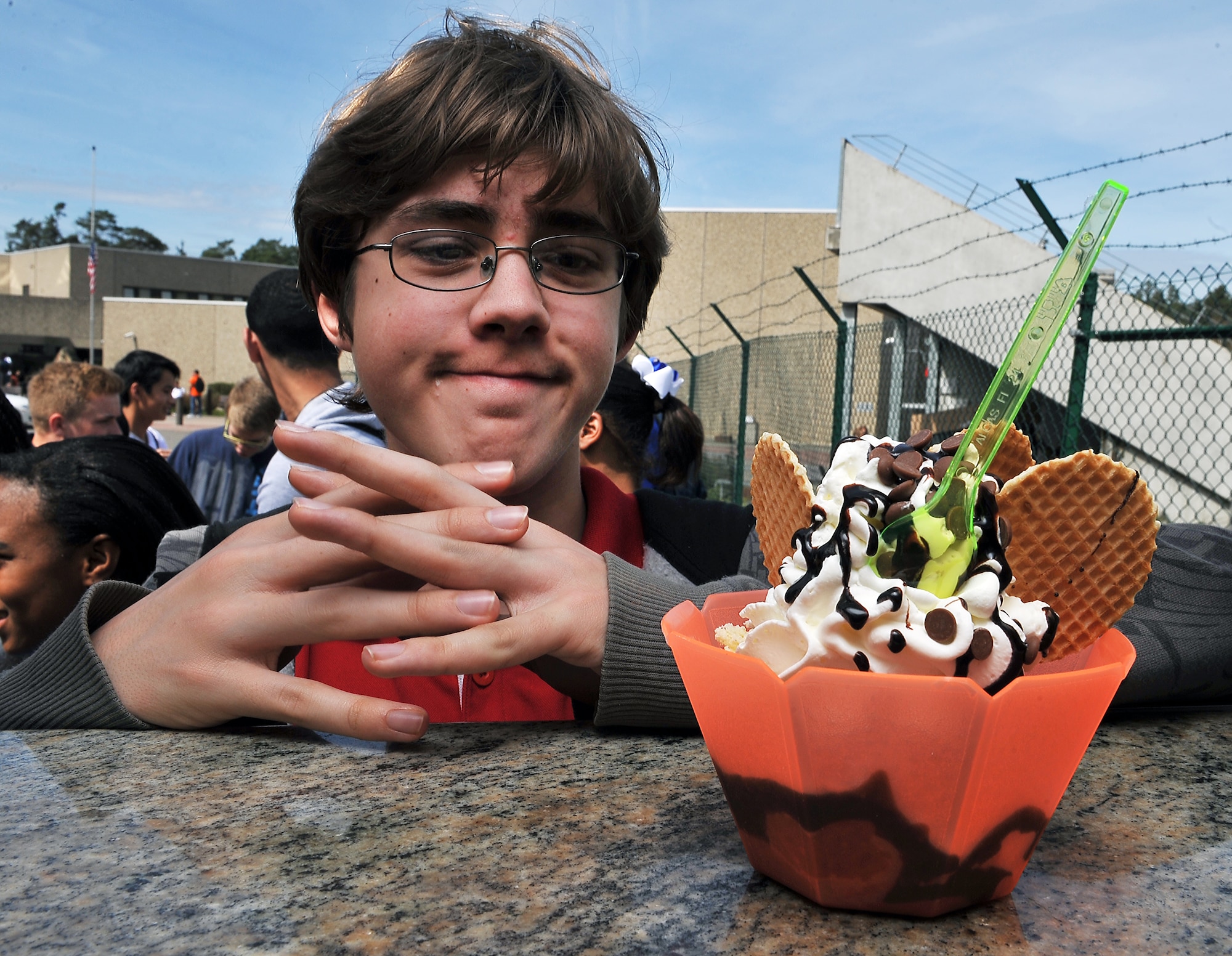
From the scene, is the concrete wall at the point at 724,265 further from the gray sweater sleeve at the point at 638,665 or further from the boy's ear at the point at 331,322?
the gray sweater sleeve at the point at 638,665

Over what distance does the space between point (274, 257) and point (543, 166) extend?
68888mm

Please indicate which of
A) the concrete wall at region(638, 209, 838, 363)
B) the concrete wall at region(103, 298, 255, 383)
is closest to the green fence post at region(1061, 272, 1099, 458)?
the concrete wall at region(638, 209, 838, 363)

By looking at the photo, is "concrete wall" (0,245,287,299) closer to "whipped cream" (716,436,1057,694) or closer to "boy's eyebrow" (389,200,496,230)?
"boy's eyebrow" (389,200,496,230)

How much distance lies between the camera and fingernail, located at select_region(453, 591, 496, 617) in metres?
0.99

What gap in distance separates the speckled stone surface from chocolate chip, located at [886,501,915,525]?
0.28 meters

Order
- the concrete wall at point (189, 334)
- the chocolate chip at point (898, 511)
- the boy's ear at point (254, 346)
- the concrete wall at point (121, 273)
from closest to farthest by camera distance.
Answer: the chocolate chip at point (898, 511)
the boy's ear at point (254, 346)
the concrete wall at point (189, 334)
the concrete wall at point (121, 273)

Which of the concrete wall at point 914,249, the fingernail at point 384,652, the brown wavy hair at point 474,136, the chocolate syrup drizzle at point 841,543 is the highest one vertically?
the concrete wall at point 914,249

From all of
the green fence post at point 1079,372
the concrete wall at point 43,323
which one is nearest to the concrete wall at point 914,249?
the green fence post at point 1079,372

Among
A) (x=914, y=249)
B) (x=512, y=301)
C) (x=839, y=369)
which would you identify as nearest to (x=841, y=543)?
(x=512, y=301)

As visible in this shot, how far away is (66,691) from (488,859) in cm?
69

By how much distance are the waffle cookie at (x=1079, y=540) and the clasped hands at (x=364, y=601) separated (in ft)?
1.55

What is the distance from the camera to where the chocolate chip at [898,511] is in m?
0.69

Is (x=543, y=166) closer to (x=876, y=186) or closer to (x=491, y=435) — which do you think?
(x=491, y=435)

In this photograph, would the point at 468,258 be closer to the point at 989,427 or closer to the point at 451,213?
the point at 451,213
